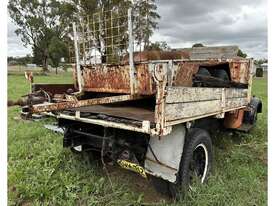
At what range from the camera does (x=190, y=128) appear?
316 centimetres

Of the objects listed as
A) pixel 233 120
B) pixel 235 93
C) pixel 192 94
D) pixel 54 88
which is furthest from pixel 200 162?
pixel 54 88

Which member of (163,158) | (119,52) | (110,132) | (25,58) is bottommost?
(163,158)

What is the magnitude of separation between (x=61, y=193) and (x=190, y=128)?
1578 mm

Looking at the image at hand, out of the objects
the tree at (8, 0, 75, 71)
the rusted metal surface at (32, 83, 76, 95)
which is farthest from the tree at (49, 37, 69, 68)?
the rusted metal surface at (32, 83, 76, 95)

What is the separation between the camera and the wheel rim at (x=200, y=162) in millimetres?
3381

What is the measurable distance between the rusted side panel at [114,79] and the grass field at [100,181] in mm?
1011

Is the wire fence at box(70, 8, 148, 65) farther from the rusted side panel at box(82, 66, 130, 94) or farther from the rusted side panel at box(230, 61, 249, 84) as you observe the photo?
the rusted side panel at box(230, 61, 249, 84)

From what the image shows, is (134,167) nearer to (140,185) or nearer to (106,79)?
(140,185)

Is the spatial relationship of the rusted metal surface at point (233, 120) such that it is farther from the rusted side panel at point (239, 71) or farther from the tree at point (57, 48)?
the tree at point (57, 48)

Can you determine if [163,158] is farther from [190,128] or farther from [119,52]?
[119,52]

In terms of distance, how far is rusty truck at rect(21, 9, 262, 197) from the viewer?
2.70m

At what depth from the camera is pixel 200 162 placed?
351 cm

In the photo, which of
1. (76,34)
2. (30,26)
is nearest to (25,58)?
(30,26)
